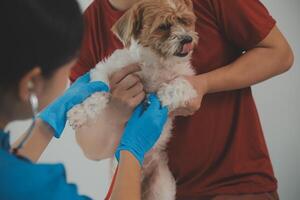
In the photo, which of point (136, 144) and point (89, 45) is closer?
point (136, 144)

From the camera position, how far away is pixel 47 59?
2.37 feet

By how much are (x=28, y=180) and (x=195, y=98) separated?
60cm

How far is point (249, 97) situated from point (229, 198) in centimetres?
31

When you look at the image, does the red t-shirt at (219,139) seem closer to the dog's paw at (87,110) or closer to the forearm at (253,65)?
the forearm at (253,65)

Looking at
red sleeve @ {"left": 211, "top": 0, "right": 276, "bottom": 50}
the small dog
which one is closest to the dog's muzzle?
the small dog

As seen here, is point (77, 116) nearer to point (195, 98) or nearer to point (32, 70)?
point (195, 98)

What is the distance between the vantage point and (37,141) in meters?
1.17

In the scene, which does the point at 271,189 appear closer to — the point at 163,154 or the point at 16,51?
the point at 163,154

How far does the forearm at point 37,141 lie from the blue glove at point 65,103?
2cm

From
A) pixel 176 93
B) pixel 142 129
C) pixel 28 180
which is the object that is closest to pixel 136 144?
pixel 142 129

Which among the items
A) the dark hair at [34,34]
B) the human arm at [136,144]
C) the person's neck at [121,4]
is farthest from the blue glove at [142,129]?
the dark hair at [34,34]

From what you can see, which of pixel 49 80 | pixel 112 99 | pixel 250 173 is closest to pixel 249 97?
pixel 250 173

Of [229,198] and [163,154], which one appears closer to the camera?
[229,198]

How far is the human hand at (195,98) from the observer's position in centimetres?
122
